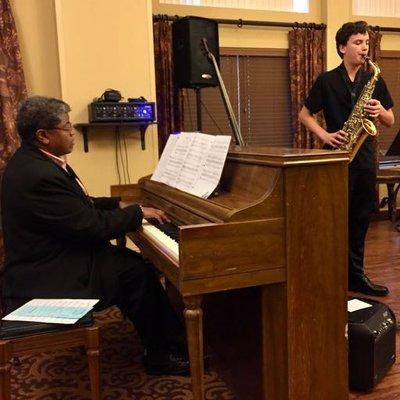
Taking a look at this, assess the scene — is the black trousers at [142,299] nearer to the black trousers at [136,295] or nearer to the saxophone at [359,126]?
the black trousers at [136,295]

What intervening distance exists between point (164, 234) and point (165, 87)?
112 inches

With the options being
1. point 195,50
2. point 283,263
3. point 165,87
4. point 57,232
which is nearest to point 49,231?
point 57,232

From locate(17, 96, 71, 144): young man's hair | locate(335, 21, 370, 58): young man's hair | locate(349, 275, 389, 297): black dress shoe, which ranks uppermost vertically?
locate(335, 21, 370, 58): young man's hair

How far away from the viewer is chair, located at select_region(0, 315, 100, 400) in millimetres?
1644

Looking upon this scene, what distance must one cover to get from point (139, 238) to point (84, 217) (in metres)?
0.32

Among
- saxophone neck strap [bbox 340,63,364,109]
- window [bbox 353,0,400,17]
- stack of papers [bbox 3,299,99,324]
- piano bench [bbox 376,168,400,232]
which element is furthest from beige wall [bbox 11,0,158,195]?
window [bbox 353,0,400,17]

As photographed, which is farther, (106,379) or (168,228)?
(106,379)

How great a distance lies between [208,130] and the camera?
4.92 meters

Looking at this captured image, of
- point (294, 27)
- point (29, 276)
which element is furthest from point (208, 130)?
point (29, 276)

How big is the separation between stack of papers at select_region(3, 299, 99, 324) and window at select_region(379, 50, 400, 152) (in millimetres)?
4675

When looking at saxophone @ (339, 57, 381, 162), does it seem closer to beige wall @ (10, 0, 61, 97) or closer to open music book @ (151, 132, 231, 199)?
open music book @ (151, 132, 231, 199)

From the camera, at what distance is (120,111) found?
3.61 meters

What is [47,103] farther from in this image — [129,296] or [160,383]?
[160,383]

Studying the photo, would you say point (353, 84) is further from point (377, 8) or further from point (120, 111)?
point (377, 8)
